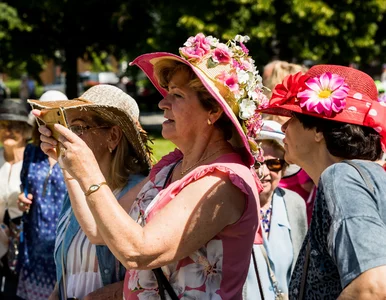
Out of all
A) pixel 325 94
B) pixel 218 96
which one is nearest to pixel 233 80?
pixel 218 96

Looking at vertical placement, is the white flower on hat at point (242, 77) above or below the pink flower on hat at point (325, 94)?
above

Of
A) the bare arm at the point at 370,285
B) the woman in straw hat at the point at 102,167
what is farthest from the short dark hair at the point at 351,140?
the woman in straw hat at the point at 102,167

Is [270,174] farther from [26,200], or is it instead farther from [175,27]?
[175,27]

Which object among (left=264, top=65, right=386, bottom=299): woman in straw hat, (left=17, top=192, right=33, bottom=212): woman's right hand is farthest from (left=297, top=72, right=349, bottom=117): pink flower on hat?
(left=17, top=192, right=33, bottom=212): woman's right hand

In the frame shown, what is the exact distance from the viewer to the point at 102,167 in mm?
3385

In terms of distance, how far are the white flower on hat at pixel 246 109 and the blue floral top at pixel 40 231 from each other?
8.48ft

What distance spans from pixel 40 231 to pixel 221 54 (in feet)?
9.18

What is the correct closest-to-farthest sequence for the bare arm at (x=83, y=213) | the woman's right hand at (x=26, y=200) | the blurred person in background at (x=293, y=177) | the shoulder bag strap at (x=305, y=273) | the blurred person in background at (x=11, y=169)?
the shoulder bag strap at (x=305, y=273)
the bare arm at (x=83, y=213)
the blurred person in background at (x=293, y=177)
the woman's right hand at (x=26, y=200)
the blurred person in background at (x=11, y=169)

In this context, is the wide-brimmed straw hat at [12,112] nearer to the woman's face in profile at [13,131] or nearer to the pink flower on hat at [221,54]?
the woman's face in profile at [13,131]

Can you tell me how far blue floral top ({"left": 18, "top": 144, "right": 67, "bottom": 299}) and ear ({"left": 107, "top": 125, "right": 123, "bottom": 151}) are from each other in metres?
1.54

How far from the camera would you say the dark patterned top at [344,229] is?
1.87 metres

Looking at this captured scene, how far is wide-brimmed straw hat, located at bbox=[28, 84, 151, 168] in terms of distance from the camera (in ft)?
10.5

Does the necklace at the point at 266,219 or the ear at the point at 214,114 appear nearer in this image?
the ear at the point at 214,114

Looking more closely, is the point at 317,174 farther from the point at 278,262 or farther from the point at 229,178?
the point at 278,262
